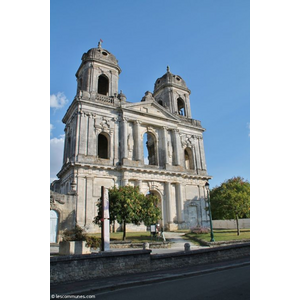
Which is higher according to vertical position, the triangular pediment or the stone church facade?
the triangular pediment

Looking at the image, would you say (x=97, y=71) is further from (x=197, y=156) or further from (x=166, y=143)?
(x=197, y=156)

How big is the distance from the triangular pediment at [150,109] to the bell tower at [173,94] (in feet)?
10.9

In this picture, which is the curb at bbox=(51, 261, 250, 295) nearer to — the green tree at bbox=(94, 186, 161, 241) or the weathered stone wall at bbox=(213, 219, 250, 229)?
the green tree at bbox=(94, 186, 161, 241)

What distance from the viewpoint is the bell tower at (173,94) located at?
115 feet

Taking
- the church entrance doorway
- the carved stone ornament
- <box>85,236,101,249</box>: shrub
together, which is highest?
the carved stone ornament

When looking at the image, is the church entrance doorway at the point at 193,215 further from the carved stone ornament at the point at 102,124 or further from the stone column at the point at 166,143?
the carved stone ornament at the point at 102,124

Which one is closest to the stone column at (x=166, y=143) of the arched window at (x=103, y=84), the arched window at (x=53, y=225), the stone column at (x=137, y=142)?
the stone column at (x=137, y=142)

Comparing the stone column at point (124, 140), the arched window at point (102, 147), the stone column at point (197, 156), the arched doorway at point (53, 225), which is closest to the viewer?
the arched doorway at point (53, 225)

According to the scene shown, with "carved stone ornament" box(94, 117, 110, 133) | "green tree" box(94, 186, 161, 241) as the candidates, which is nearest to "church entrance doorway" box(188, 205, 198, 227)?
"green tree" box(94, 186, 161, 241)

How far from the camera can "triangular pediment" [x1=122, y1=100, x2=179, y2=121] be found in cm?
2885

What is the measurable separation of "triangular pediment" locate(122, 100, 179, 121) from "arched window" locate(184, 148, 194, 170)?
479 centimetres

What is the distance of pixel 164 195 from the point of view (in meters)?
27.8
